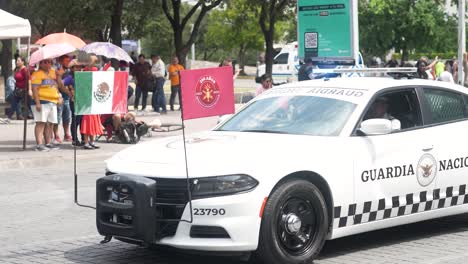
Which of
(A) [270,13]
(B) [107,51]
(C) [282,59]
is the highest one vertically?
(A) [270,13]

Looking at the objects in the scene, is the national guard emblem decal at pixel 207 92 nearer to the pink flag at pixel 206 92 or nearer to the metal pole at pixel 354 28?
the pink flag at pixel 206 92

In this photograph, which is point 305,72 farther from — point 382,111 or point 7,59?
Answer: point 7,59

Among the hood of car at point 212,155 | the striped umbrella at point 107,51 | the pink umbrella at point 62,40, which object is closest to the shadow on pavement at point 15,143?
the pink umbrella at point 62,40

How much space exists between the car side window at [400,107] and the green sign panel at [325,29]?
40.2 feet

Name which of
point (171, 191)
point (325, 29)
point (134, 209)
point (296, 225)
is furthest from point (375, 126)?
point (325, 29)

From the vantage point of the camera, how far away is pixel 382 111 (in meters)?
8.56

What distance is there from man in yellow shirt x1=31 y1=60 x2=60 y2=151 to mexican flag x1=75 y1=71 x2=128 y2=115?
3.03m

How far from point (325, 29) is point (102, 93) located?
10805 millimetres

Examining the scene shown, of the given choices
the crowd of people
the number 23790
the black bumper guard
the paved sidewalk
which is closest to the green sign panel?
the paved sidewalk

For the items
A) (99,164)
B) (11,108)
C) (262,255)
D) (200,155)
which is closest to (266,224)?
(262,255)

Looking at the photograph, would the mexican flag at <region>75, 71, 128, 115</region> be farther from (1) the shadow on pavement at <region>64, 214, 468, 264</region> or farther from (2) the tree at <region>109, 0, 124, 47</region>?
(2) the tree at <region>109, 0, 124, 47</region>

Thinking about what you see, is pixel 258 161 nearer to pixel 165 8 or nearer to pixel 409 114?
pixel 409 114

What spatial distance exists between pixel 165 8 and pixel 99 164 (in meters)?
19.3

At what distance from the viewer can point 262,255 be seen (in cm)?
726
